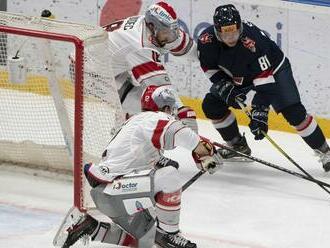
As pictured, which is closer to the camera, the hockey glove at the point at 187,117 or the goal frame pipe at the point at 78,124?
the goal frame pipe at the point at 78,124

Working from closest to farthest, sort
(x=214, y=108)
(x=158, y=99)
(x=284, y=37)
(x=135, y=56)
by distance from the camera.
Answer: (x=158, y=99) < (x=135, y=56) < (x=214, y=108) < (x=284, y=37)

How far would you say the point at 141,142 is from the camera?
4.53 metres

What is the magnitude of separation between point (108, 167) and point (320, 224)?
1146 mm

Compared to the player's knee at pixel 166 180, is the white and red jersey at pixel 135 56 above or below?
above

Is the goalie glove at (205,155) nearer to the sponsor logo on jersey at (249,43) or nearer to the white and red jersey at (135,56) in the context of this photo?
the white and red jersey at (135,56)

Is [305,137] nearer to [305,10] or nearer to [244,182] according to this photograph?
[244,182]

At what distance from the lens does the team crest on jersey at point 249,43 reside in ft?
18.4

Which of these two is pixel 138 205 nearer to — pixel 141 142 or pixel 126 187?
pixel 126 187

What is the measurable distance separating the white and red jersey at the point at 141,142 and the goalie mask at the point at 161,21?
88 cm

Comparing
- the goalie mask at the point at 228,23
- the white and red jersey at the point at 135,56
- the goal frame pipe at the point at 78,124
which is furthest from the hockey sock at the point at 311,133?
the goal frame pipe at the point at 78,124

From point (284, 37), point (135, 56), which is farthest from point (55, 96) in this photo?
point (284, 37)

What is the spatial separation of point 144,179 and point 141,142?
0.15 metres

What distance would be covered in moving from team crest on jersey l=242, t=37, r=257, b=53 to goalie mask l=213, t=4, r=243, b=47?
8cm

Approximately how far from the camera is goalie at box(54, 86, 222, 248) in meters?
4.50
